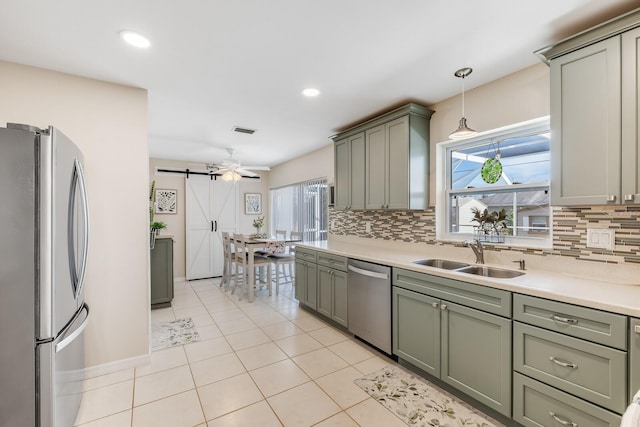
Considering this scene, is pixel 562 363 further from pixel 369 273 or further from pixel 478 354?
pixel 369 273

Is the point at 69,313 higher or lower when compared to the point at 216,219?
lower

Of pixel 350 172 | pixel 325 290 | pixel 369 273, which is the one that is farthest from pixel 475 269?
pixel 350 172

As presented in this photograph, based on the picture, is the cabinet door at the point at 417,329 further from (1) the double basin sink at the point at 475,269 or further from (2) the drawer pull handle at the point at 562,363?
(2) the drawer pull handle at the point at 562,363

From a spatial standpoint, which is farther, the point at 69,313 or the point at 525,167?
the point at 525,167

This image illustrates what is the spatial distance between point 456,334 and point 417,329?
0.34 metres

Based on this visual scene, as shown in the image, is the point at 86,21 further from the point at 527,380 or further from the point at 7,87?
the point at 527,380

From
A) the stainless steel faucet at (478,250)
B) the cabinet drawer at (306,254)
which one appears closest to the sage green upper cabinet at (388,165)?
the stainless steel faucet at (478,250)

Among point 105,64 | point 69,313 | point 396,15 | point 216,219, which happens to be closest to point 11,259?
point 69,313

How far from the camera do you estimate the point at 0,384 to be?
132 cm

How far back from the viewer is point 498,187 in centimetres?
255

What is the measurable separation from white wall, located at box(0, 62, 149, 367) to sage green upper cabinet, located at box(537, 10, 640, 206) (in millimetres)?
3188

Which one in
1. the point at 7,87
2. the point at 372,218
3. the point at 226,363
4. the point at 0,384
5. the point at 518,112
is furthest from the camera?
the point at 372,218

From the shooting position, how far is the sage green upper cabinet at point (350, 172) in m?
3.54

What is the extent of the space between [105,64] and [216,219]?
419 cm
